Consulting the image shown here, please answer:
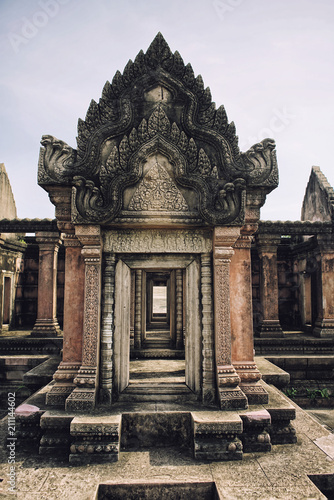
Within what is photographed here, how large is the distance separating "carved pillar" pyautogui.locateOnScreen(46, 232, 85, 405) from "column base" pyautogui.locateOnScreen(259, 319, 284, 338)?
803 centimetres

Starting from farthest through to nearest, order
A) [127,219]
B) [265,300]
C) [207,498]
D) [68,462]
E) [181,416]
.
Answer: [265,300], [127,219], [181,416], [68,462], [207,498]

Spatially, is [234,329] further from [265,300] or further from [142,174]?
[265,300]

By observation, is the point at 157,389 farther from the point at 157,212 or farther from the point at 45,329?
the point at 45,329

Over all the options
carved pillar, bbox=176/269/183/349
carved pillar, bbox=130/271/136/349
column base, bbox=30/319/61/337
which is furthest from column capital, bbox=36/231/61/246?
carved pillar, bbox=176/269/183/349

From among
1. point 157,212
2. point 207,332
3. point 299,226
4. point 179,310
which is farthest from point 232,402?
point 299,226

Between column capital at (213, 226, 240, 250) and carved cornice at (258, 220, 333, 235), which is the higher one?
carved cornice at (258, 220, 333, 235)

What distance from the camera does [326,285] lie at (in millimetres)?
11320

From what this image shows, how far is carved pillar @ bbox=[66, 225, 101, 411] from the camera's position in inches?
174

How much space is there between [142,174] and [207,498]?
4007 mm

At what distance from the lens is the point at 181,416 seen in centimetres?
426

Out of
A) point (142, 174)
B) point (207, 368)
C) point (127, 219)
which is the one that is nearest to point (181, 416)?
point (207, 368)

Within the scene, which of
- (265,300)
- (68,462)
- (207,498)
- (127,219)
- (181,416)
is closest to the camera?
(207,498)

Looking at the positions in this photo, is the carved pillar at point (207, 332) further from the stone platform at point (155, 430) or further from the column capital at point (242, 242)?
the column capital at point (242, 242)

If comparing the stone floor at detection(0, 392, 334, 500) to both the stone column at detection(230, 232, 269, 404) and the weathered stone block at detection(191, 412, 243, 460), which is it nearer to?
the weathered stone block at detection(191, 412, 243, 460)
